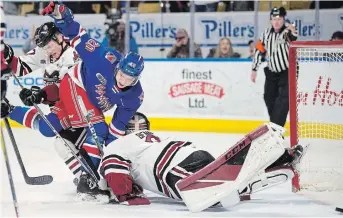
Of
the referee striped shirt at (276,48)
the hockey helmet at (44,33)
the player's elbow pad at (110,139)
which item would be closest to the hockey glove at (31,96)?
the hockey helmet at (44,33)

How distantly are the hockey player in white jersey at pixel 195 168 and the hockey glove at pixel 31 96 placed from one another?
0.50m

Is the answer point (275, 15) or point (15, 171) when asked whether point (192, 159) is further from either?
point (275, 15)

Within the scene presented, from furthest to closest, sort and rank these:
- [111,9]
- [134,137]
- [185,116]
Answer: [111,9] → [185,116] → [134,137]

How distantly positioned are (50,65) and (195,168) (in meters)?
1.20

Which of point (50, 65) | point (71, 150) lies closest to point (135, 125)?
point (71, 150)

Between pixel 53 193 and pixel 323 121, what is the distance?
144 centimetres

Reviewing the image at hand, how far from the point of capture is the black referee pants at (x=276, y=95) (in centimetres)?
547

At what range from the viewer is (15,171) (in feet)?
14.4

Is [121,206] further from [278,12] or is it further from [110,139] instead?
[278,12]

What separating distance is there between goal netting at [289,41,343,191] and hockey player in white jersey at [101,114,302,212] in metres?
0.66

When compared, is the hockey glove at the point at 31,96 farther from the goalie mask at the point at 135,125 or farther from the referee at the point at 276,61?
the referee at the point at 276,61

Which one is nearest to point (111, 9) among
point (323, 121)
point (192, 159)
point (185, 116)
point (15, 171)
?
point (185, 116)

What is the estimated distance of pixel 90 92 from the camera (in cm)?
371

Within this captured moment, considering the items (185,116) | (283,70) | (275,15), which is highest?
(275,15)
